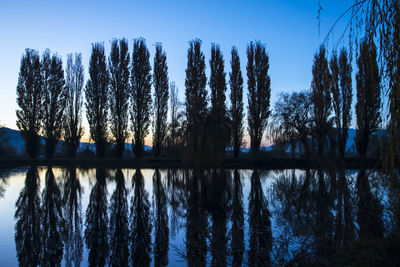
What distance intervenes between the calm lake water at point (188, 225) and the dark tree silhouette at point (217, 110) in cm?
716

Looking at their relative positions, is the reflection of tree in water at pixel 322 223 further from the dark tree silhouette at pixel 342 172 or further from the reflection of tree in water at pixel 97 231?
the reflection of tree in water at pixel 97 231

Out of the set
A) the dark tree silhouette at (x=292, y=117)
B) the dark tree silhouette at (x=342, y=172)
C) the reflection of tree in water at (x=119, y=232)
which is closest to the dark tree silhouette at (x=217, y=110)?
the dark tree silhouette at (x=292, y=117)

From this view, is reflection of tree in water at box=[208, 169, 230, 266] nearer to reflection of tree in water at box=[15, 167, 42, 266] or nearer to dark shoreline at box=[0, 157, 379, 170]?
reflection of tree in water at box=[15, 167, 42, 266]

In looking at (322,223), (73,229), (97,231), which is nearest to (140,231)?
(97,231)

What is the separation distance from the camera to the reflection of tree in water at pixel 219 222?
281 centimetres

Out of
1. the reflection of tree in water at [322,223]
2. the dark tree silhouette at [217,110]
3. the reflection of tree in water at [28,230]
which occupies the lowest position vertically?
A: the reflection of tree in water at [28,230]

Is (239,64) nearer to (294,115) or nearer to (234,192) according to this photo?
(294,115)

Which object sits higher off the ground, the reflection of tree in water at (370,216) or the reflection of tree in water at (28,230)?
the reflection of tree in water at (370,216)

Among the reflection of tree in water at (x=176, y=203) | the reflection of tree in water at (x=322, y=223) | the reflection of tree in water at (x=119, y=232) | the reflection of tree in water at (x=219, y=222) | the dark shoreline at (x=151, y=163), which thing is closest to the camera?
the reflection of tree in water at (x=322, y=223)

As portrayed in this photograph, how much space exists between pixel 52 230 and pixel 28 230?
15.5 inches

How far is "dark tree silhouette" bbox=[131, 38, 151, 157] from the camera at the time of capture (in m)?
24.2

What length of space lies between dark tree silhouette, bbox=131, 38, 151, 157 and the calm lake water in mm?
16562

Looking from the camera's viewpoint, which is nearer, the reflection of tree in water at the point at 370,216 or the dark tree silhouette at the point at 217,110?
the reflection of tree in water at the point at 370,216

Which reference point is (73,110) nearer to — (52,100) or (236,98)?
(52,100)
